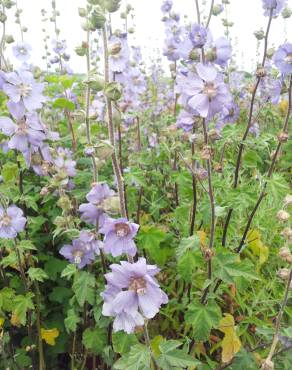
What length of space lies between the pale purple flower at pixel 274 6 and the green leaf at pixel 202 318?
4.60ft

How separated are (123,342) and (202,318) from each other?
36cm

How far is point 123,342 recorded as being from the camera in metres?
2.02

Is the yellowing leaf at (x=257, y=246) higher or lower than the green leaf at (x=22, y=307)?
higher

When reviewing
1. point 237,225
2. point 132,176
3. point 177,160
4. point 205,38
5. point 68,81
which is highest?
point 205,38

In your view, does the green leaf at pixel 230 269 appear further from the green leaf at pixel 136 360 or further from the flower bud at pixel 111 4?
the flower bud at pixel 111 4

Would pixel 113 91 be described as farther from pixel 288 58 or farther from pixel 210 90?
pixel 288 58

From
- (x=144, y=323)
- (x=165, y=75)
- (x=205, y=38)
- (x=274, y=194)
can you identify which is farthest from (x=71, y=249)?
(x=165, y=75)

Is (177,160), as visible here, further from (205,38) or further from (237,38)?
(237,38)

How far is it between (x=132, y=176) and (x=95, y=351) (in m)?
0.90

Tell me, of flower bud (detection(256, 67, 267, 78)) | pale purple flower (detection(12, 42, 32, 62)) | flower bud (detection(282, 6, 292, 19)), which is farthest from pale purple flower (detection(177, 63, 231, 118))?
pale purple flower (detection(12, 42, 32, 62))

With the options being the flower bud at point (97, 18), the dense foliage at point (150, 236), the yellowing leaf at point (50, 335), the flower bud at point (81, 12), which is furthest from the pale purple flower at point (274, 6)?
the yellowing leaf at point (50, 335)

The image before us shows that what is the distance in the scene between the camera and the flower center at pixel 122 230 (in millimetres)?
1636

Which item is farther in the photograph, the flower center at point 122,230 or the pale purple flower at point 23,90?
the pale purple flower at point 23,90

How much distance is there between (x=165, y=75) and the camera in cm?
866
